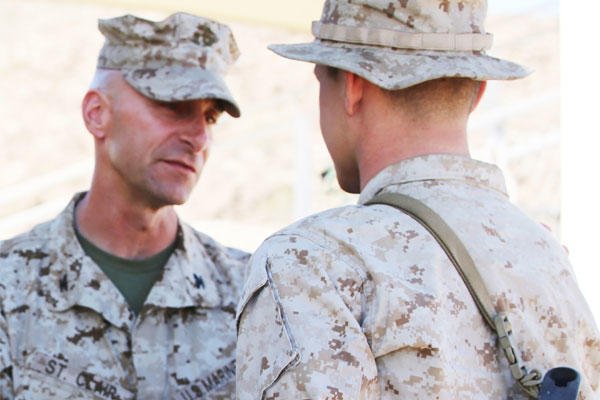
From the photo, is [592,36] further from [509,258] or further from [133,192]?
[509,258]

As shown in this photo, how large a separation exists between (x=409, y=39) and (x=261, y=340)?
65 centimetres

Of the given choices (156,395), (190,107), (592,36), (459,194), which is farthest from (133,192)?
A: (592,36)

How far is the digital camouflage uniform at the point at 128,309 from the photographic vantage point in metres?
3.68

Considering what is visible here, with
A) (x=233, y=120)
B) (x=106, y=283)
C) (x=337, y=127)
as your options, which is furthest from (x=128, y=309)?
(x=233, y=120)

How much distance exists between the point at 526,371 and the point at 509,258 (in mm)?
211

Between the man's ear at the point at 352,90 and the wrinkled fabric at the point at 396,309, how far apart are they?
0.15 metres

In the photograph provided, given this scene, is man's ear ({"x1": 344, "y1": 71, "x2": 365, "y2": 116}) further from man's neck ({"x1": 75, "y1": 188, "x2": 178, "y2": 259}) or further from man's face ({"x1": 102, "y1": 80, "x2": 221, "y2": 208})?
man's neck ({"x1": 75, "y1": 188, "x2": 178, "y2": 259})

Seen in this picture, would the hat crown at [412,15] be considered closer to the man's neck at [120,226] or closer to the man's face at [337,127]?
the man's face at [337,127]

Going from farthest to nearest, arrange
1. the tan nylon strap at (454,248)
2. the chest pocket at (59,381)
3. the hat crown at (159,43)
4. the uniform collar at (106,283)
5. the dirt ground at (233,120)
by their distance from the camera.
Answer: the dirt ground at (233,120), the hat crown at (159,43), the uniform collar at (106,283), the chest pocket at (59,381), the tan nylon strap at (454,248)

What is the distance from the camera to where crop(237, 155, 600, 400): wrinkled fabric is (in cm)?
252

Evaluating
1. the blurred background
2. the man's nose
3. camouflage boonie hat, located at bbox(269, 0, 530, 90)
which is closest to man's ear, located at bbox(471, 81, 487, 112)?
camouflage boonie hat, located at bbox(269, 0, 530, 90)

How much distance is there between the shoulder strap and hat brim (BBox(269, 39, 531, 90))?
22cm

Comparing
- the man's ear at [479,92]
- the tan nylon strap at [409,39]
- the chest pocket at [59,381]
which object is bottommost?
the chest pocket at [59,381]

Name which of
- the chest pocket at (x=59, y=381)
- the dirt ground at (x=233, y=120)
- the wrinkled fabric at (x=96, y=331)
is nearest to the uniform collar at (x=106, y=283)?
the wrinkled fabric at (x=96, y=331)
